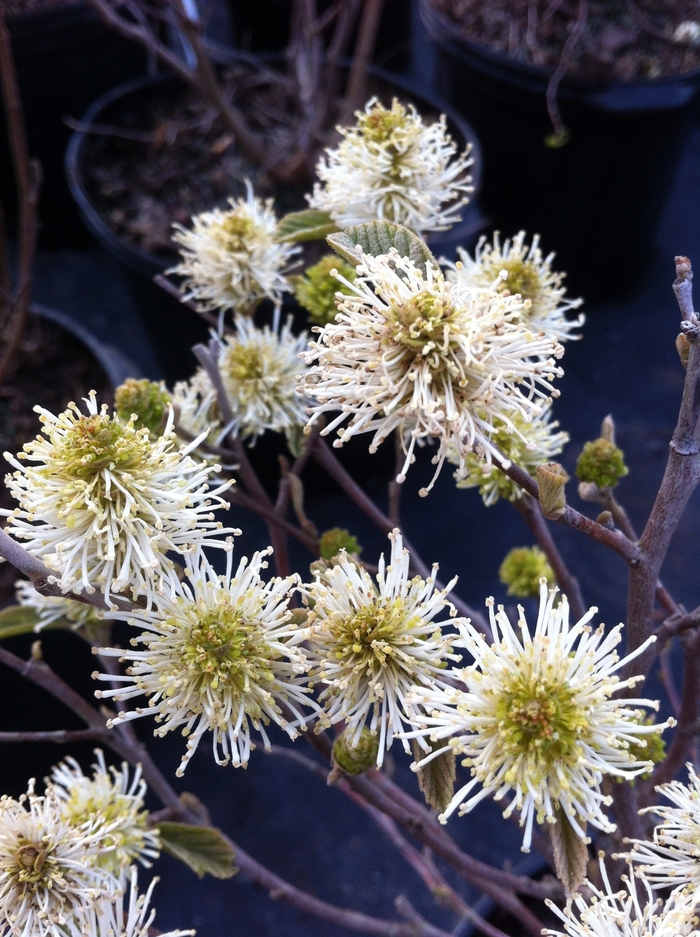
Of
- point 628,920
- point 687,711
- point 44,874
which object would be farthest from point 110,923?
point 687,711

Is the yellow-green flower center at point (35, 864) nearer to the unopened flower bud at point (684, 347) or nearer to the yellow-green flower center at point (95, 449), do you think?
the yellow-green flower center at point (95, 449)

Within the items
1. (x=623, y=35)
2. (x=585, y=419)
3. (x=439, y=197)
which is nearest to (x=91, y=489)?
(x=439, y=197)

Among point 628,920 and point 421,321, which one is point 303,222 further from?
point 628,920

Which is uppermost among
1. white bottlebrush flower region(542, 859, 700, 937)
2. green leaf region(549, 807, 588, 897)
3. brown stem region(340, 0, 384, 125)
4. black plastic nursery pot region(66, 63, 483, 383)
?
brown stem region(340, 0, 384, 125)

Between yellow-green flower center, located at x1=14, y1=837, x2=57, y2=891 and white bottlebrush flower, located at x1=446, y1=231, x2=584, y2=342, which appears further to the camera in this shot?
white bottlebrush flower, located at x1=446, y1=231, x2=584, y2=342

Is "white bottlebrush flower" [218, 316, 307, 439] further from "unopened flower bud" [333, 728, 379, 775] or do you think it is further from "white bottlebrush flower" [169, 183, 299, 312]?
"unopened flower bud" [333, 728, 379, 775]

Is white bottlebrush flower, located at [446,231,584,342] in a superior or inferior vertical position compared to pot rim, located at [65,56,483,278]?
inferior

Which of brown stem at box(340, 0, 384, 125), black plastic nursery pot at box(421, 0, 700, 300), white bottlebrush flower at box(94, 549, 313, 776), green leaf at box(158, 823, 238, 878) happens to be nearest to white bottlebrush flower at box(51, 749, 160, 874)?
green leaf at box(158, 823, 238, 878)

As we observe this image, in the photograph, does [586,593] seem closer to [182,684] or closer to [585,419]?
[585,419]
